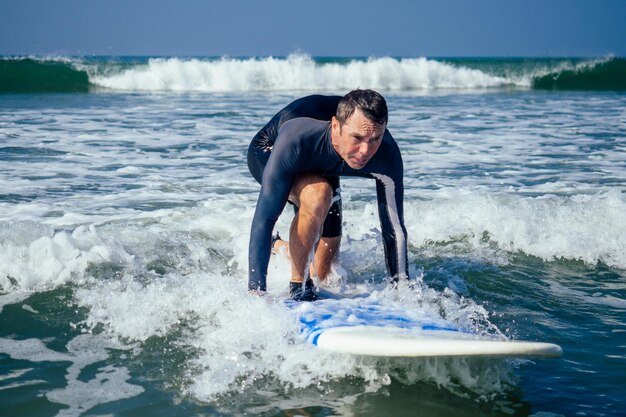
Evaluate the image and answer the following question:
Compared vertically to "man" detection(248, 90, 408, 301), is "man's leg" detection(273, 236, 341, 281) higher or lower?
lower

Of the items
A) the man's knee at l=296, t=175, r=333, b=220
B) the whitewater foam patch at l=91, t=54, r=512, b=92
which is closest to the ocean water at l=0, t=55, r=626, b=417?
the man's knee at l=296, t=175, r=333, b=220

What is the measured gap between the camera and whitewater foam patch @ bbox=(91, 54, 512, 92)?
95.1 ft

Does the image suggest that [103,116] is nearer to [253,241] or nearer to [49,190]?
[49,190]

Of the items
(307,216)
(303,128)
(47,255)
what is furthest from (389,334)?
(47,255)

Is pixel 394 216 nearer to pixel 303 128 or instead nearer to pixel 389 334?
pixel 303 128

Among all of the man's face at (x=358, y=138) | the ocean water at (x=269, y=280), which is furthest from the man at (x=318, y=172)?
the ocean water at (x=269, y=280)

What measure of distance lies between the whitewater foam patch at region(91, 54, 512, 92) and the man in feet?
79.0

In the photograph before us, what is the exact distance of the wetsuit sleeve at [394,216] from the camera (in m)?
4.57

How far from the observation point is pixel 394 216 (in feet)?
15.2

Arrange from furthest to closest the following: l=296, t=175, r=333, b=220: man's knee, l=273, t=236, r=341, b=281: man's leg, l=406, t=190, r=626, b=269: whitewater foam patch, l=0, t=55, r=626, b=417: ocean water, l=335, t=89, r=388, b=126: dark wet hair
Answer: l=406, t=190, r=626, b=269: whitewater foam patch, l=273, t=236, r=341, b=281: man's leg, l=296, t=175, r=333, b=220: man's knee, l=335, t=89, r=388, b=126: dark wet hair, l=0, t=55, r=626, b=417: ocean water

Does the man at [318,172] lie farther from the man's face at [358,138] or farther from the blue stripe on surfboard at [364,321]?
the blue stripe on surfboard at [364,321]

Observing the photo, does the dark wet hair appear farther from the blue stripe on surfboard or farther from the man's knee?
the blue stripe on surfboard

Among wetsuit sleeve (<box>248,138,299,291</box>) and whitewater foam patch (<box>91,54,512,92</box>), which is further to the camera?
whitewater foam patch (<box>91,54,512,92</box>)

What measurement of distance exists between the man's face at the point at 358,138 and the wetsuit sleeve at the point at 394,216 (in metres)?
0.34
